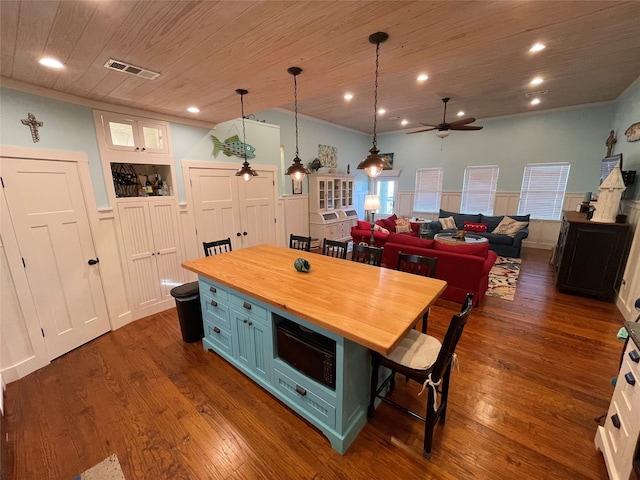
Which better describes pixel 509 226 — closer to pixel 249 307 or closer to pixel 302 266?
pixel 302 266

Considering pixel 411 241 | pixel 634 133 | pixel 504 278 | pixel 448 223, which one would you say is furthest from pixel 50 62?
pixel 448 223

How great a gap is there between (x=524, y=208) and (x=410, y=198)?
293 centimetres

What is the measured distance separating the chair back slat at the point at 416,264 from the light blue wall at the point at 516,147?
19.8 feet

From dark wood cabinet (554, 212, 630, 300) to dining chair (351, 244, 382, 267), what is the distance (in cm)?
319

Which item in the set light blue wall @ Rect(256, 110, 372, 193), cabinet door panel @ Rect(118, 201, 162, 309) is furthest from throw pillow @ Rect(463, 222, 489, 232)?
cabinet door panel @ Rect(118, 201, 162, 309)

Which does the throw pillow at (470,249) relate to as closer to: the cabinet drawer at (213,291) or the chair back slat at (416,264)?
the chair back slat at (416,264)

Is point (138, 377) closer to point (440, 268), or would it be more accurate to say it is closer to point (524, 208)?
point (440, 268)

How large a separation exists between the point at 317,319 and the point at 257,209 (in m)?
3.38

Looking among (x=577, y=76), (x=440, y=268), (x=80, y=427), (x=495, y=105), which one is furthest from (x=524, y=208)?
(x=80, y=427)

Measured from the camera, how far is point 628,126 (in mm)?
4176

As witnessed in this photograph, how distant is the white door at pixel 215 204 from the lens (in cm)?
374

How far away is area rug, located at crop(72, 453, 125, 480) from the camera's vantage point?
153 centimetres

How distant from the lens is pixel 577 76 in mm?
3861

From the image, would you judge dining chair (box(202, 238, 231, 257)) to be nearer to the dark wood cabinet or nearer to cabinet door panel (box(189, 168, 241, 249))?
cabinet door panel (box(189, 168, 241, 249))
